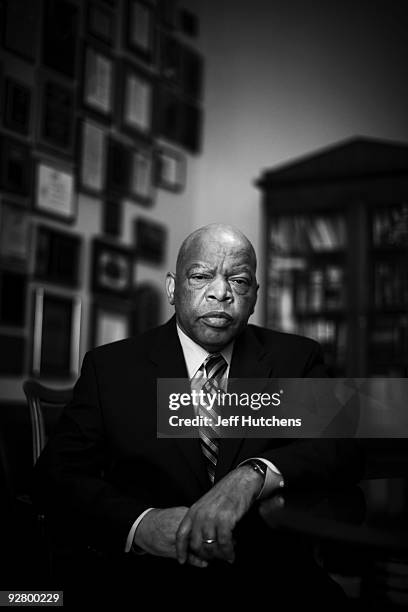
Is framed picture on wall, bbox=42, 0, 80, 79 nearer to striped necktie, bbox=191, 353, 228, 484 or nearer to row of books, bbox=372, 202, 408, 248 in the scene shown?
row of books, bbox=372, 202, 408, 248

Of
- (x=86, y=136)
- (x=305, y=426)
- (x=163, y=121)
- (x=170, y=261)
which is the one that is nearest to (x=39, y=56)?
(x=86, y=136)

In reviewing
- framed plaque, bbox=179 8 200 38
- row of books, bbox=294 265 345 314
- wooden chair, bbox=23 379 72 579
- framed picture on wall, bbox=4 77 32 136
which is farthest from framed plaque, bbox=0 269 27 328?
framed plaque, bbox=179 8 200 38

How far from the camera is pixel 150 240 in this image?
5.02 m

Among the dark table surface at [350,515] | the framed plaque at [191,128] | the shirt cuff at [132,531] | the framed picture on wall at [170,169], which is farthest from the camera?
the framed plaque at [191,128]

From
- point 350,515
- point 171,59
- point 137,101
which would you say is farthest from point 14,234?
point 350,515

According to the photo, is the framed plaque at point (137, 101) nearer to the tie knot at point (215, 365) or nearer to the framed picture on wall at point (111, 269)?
the framed picture on wall at point (111, 269)

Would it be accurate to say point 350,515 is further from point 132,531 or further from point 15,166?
point 15,166

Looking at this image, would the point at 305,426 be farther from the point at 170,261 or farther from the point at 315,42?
the point at 315,42

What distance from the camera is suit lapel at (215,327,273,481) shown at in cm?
148

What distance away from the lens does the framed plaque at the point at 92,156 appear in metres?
4.36

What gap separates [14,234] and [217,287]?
250 centimetres

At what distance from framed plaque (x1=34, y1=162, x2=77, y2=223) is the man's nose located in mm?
2633

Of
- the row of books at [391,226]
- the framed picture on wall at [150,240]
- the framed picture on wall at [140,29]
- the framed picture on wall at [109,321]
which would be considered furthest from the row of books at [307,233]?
the framed picture on wall at [140,29]

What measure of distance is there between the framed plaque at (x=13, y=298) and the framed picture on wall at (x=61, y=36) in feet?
3.93
